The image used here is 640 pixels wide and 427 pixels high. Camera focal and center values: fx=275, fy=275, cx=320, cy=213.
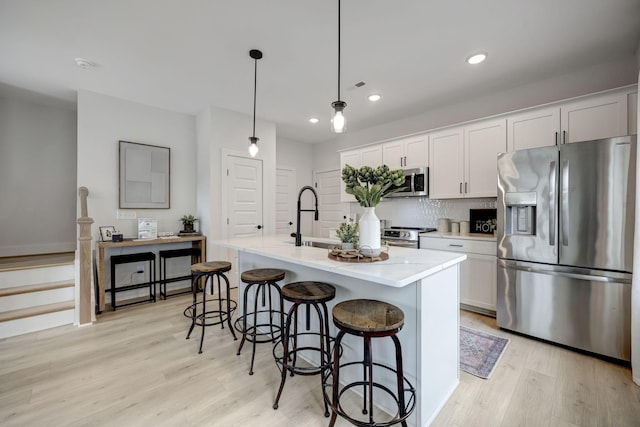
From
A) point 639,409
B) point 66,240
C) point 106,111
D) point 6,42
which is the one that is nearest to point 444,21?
point 639,409

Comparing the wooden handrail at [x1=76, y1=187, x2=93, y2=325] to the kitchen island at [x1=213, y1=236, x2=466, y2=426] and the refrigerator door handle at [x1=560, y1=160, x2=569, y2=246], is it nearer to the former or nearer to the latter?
the kitchen island at [x1=213, y1=236, x2=466, y2=426]

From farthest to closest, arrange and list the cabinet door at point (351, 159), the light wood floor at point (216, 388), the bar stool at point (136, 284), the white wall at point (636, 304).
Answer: the cabinet door at point (351, 159), the bar stool at point (136, 284), the white wall at point (636, 304), the light wood floor at point (216, 388)

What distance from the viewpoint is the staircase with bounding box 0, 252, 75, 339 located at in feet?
9.07

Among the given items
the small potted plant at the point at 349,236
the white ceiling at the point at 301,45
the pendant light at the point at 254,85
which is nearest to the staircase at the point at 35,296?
the white ceiling at the point at 301,45

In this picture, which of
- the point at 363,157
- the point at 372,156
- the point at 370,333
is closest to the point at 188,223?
the point at 363,157

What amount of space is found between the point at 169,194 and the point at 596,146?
5.03 metres

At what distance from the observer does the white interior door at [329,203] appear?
580 centimetres

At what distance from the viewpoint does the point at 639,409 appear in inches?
67.1

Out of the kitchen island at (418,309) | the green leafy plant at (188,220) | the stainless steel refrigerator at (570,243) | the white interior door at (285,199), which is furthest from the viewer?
the white interior door at (285,199)

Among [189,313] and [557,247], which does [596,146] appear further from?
[189,313]

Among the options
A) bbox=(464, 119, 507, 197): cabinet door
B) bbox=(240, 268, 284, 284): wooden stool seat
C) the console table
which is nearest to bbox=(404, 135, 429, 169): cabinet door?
bbox=(464, 119, 507, 197): cabinet door

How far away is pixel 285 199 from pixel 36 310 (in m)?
3.95

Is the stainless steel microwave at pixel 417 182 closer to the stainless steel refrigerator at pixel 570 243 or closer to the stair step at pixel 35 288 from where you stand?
the stainless steel refrigerator at pixel 570 243

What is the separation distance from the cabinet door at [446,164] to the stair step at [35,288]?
4659mm
